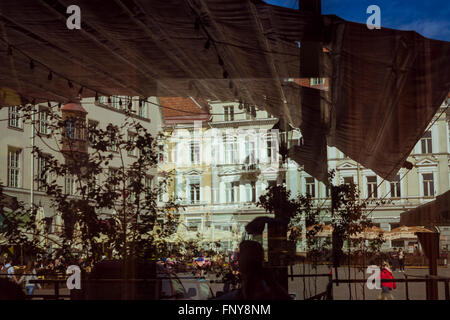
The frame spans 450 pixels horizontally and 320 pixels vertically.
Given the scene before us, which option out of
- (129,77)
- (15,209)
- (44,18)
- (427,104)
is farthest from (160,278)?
(427,104)

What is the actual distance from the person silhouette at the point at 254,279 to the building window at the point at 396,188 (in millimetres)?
1025

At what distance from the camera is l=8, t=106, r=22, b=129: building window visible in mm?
3522

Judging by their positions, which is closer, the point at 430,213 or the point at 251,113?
the point at 251,113

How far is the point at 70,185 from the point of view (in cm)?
368

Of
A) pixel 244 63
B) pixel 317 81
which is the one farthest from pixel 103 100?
pixel 317 81

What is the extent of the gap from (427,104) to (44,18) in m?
2.27

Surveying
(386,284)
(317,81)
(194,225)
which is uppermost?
(317,81)

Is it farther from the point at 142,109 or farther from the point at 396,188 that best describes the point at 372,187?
the point at 142,109

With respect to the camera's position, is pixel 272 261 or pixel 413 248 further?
pixel 413 248

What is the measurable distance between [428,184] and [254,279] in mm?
1219

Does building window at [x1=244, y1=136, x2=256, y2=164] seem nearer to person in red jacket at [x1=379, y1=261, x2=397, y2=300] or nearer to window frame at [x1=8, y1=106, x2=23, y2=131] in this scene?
person in red jacket at [x1=379, y1=261, x2=397, y2=300]

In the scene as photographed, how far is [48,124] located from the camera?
11.9 ft

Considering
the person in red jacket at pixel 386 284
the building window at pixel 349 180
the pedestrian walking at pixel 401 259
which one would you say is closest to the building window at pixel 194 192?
the building window at pixel 349 180

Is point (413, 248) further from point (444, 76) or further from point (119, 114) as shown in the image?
point (119, 114)
